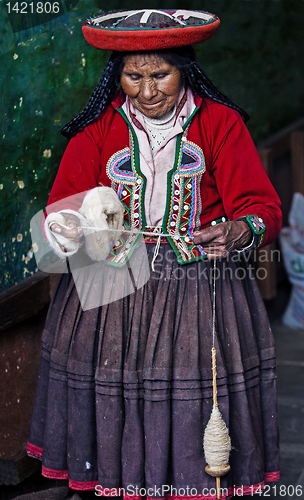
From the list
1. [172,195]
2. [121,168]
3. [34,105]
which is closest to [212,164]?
[172,195]

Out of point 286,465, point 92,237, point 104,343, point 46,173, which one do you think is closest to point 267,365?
point 104,343

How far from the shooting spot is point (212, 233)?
75.4 inches

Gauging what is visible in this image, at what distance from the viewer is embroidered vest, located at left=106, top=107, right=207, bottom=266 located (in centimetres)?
206

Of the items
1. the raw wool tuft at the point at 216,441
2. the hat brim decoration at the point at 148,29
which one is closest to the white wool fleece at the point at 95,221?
the hat brim decoration at the point at 148,29

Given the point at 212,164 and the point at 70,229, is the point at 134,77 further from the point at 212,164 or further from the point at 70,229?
the point at 70,229

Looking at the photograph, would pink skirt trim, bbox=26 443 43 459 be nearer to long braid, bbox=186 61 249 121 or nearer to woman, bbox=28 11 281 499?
woman, bbox=28 11 281 499

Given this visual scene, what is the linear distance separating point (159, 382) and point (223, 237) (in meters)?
0.49

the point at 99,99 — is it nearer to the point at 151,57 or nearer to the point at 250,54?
the point at 151,57

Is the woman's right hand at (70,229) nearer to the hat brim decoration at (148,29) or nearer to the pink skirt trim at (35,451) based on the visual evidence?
the hat brim decoration at (148,29)

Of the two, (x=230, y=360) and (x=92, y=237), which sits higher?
(x=92, y=237)

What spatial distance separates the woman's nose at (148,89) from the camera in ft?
6.45

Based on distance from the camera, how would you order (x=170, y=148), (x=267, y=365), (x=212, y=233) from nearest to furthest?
(x=212, y=233)
(x=170, y=148)
(x=267, y=365)

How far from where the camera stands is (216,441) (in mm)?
1972

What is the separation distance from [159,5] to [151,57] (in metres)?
1.96
